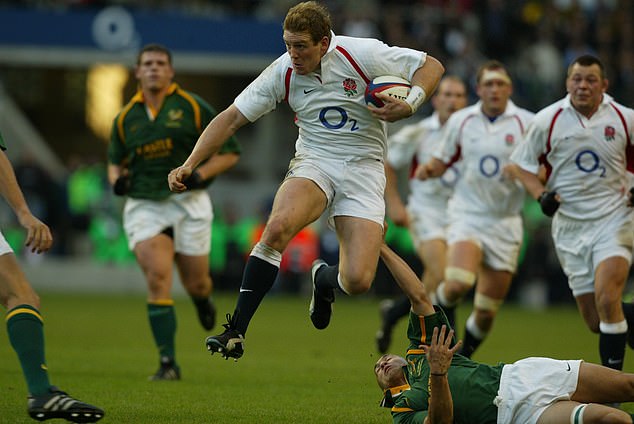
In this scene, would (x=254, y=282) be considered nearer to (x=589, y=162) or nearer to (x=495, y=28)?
(x=589, y=162)

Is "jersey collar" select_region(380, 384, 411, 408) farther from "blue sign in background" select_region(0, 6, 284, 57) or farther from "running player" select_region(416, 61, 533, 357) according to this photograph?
"blue sign in background" select_region(0, 6, 284, 57)

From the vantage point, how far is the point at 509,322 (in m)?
17.4

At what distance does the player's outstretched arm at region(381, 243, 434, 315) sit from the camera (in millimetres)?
7711

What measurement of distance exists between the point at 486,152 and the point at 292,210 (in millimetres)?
4020

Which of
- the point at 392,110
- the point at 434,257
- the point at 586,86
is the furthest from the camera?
the point at 434,257

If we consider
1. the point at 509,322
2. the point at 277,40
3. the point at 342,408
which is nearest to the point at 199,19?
the point at 277,40

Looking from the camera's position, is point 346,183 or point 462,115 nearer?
point 346,183

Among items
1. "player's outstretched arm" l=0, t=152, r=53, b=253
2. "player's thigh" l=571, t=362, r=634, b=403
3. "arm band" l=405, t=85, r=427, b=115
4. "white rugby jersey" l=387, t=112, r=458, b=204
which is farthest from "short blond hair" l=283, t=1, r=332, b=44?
"white rugby jersey" l=387, t=112, r=458, b=204

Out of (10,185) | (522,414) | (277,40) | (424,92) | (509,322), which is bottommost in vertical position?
(509,322)

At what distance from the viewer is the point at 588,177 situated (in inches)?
372

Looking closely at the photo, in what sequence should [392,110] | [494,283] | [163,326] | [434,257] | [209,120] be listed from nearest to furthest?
[392,110], [163,326], [209,120], [494,283], [434,257]

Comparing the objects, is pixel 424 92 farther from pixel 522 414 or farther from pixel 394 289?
pixel 394 289

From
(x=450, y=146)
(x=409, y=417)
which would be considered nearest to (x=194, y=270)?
(x=450, y=146)

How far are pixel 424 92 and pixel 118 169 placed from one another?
399 centimetres
